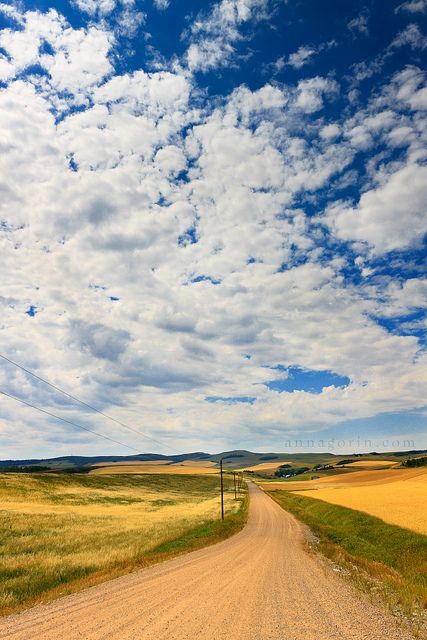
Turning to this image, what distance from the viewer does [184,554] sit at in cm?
2656

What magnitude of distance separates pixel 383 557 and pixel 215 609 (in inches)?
656

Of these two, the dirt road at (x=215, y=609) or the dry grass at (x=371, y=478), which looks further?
the dry grass at (x=371, y=478)

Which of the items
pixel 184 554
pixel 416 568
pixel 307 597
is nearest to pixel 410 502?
pixel 416 568

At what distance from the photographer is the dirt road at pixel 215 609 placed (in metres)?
11.8

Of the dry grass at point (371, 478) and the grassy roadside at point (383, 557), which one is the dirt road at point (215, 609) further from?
the dry grass at point (371, 478)

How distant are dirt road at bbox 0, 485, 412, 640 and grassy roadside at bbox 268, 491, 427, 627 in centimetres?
122

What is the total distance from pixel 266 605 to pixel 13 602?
10097mm

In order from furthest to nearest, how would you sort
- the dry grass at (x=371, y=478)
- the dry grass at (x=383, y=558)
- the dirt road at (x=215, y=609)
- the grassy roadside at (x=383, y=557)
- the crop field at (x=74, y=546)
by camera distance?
the dry grass at (x=371, y=478) → the crop field at (x=74, y=546) → the grassy roadside at (x=383, y=557) → the dry grass at (x=383, y=558) → the dirt road at (x=215, y=609)

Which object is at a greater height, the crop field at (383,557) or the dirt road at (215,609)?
the dirt road at (215,609)

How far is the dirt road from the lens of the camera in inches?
464

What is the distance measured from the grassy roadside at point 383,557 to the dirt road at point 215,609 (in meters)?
1.22

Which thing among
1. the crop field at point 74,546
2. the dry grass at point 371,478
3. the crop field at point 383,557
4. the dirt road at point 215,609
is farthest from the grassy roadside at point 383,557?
the dry grass at point 371,478

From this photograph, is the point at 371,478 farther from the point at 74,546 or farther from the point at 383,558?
the point at 74,546

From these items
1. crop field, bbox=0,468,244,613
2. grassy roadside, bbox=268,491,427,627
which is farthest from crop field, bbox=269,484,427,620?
crop field, bbox=0,468,244,613
